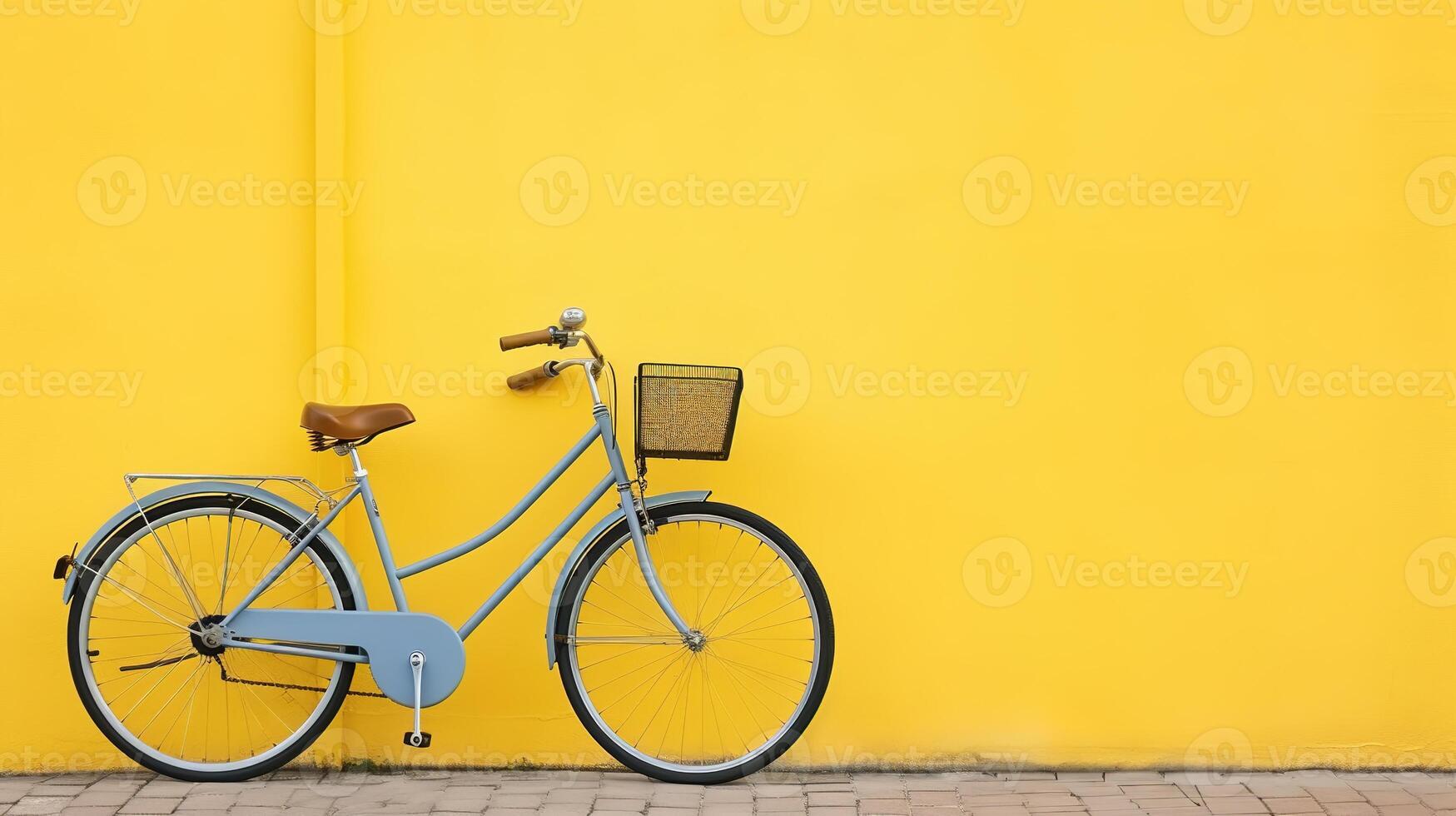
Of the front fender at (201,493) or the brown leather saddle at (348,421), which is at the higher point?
the brown leather saddle at (348,421)

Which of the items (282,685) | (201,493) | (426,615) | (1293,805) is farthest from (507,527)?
(1293,805)

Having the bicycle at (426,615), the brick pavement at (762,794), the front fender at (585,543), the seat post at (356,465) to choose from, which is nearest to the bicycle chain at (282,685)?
the bicycle at (426,615)

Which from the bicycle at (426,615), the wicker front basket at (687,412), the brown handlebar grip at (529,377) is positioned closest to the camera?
the wicker front basket at (687,412)

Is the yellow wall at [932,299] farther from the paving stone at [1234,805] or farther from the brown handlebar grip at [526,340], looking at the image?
the brown handlebar grip at [526,340]

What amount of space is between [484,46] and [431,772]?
8.49ft

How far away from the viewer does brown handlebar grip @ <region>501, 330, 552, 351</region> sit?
4043 millimetres

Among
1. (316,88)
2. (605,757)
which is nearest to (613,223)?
(316,88)

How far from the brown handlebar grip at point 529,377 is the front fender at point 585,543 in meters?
0.53

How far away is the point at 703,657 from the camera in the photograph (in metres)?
4.57

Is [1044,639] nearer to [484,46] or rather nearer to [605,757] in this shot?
[605,757]

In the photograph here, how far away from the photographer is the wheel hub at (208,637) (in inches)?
168

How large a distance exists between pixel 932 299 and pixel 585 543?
150 centimetres

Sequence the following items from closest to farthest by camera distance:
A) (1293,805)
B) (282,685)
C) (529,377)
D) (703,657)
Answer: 1. (1293,805)
2. (282,685)
3. (529,377)
4. (703,657)

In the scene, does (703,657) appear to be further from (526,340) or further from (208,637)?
(208,637)
